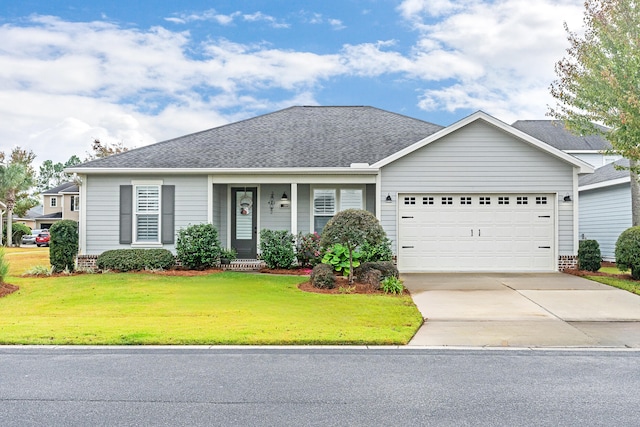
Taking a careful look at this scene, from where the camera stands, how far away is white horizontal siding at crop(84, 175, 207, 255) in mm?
15609

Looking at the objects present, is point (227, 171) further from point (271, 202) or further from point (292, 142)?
point (292, 142)

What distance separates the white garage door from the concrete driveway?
155 cm

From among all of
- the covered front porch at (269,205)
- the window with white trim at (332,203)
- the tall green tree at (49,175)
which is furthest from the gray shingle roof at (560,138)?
→ the tall green tree at (49,175)

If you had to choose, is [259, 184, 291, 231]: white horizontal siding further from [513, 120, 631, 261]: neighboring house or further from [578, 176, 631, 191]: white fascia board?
[578, 176, 631, 191]: white fascia board

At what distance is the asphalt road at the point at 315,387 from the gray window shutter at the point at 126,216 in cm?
886

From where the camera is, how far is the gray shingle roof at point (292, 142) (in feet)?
51.6

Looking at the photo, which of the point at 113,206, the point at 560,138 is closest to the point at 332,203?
the point at 113,206

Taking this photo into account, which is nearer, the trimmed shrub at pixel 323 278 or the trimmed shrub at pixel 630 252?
the trimmed shrub at pixel 323 278

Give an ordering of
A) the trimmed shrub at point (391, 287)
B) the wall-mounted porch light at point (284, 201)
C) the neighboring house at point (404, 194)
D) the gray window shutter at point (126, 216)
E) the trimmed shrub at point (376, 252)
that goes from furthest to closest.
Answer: the wall-mounted porch light at point (284, 201) → the gray window shutter at point (126, 216) → the neighboring house at point (404, 194) → the trimmed shrub at point (376, 252) → the trimmed shrub at point (391, 287)

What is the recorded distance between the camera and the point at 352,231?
1163cm

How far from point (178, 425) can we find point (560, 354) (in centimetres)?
476

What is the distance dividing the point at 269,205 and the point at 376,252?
4.15m

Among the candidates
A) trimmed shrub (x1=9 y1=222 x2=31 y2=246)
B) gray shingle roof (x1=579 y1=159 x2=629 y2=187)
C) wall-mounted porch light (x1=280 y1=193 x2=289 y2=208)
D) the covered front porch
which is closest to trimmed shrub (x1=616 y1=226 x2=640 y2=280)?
gray shingle roof (x1=579 y1=159 x2=629 y2=187)

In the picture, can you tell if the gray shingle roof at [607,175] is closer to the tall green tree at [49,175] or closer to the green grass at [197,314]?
the green grass at [197,314]
